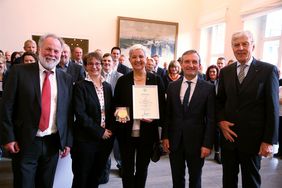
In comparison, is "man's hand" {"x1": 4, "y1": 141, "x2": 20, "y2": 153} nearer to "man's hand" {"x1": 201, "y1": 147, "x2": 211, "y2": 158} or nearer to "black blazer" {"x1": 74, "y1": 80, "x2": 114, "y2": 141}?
"black blazer" {"x1": 74, "y1": 80, "x2": 114, "y2": 141}

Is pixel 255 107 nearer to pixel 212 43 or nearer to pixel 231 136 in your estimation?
pixel 231 136

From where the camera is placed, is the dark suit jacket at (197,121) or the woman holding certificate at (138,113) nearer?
the dark suit jacket at (197,121)

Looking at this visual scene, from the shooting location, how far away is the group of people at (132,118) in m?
1.90

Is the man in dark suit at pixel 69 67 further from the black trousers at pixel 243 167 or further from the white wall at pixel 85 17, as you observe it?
the white wall at pixel 85 17

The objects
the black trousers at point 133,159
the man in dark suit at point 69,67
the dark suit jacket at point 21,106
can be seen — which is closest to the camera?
the dark suit jacket at point 21,106

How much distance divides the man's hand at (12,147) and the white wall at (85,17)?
631cm

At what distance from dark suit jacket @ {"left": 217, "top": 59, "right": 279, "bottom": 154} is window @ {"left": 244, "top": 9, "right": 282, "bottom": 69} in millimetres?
4379

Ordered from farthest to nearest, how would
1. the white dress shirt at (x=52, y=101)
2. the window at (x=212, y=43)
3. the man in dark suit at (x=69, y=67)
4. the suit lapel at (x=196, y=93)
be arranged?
the window at (x=212, y=43)
the man in dark suit at (x=69, y=67)
the suit lapel at (x=196, y=93)
the white dress shirt at (x=52, y=101)

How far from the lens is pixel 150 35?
8398 mm

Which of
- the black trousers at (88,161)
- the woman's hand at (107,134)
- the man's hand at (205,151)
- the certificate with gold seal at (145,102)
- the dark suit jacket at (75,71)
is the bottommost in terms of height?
the black trousers at (88,161)

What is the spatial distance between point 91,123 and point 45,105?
0.39 meters

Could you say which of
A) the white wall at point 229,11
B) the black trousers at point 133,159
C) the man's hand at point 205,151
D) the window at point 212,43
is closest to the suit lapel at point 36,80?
the black trousers at point 133,159

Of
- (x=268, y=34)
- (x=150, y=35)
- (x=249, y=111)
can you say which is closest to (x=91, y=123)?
(x=249, y=111)

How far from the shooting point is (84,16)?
7.81m
